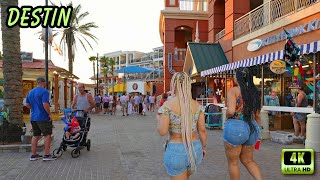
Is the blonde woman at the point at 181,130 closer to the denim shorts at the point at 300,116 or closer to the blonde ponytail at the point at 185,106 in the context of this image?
the blonde ponytail at the point at 185,106

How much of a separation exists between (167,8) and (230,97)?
82.5 feet

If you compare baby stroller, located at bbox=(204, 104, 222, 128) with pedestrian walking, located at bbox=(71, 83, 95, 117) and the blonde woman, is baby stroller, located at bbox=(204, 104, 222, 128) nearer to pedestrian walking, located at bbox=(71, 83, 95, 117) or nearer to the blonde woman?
pedestrian walking, located at bbox=(71, 83, 95, 117)

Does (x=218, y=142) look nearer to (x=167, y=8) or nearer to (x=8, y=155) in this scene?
(x=8, y=155)

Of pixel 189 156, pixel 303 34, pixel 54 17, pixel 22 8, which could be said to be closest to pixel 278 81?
pixel 303 34

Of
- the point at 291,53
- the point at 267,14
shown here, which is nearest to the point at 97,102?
the point at 267,14

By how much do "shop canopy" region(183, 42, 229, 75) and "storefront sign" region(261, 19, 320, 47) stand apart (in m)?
5.07

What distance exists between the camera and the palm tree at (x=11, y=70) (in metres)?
9.12

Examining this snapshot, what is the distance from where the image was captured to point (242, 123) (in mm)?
4461

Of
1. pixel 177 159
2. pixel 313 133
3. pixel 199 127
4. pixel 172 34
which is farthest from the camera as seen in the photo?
pixel 172 34

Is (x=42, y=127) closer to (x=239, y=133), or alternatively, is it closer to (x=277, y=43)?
(x=239, y=133)

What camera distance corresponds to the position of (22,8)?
9930 millimetres

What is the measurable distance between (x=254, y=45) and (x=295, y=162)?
9.66m

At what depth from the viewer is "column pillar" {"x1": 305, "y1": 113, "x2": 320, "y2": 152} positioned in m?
8.17

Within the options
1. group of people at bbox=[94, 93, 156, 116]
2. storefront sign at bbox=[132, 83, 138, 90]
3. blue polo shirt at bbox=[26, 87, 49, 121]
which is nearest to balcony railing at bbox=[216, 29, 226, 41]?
group of people at bbox=[94, 93, 156, 116]
